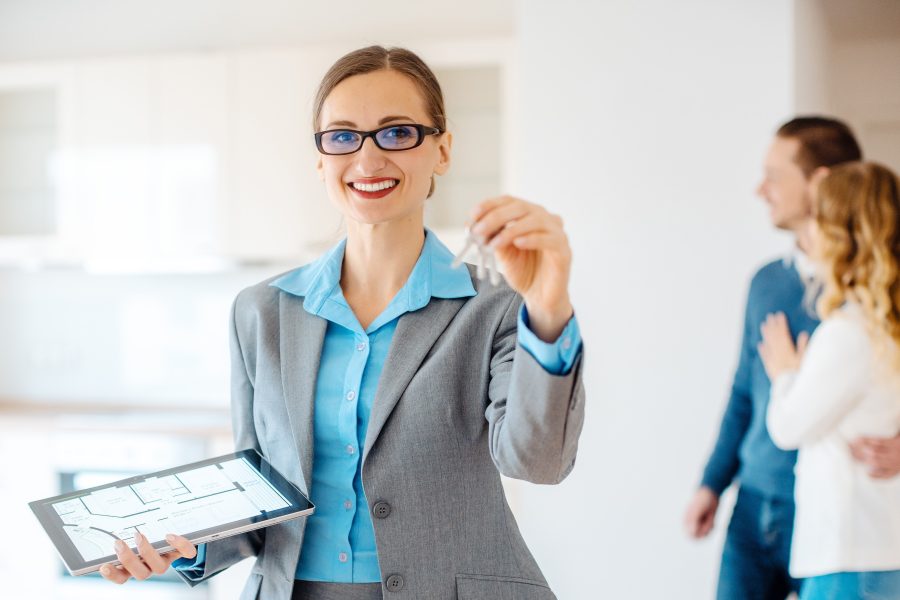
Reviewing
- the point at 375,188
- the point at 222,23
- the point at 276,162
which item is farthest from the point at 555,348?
the point at 222,23

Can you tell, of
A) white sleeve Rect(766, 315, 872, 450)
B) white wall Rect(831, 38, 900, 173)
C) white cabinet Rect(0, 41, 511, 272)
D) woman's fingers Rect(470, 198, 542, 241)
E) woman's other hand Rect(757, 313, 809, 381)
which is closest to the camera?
woman's fingers Rect(470, 198, 542, 241)

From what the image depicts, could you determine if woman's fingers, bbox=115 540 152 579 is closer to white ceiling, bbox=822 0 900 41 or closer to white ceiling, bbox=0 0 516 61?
white ceiling, bbox=0 0 516 61

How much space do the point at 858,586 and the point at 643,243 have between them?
1183 mm

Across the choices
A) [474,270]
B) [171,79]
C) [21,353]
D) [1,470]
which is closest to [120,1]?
[171,79]

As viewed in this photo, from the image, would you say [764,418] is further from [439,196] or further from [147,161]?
[147,161]

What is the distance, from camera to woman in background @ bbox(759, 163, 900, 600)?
1.79 meters

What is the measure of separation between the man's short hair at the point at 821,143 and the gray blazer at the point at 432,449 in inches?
57.3

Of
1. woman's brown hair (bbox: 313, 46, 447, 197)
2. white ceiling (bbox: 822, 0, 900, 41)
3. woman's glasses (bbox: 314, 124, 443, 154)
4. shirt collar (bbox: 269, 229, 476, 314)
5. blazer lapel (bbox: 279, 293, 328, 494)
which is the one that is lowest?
blazer lapel (bbox: 279, 293, 328, 494)

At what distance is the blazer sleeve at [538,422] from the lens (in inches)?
33.6

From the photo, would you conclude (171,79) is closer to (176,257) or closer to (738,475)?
(176,257)

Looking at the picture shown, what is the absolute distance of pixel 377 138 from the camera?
3.44 feet

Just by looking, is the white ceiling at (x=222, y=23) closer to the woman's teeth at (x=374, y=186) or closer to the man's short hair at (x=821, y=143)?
the man's short hair at (x=821, y=143)

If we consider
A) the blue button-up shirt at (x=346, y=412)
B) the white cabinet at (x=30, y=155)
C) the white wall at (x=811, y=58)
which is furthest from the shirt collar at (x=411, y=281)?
the white cabinet at (x=30, y=155)

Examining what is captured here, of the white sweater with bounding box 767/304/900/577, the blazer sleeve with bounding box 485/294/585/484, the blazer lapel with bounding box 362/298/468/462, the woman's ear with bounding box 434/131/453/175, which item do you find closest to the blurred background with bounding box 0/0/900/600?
the white sweater with bounding box 767/304/900/577
